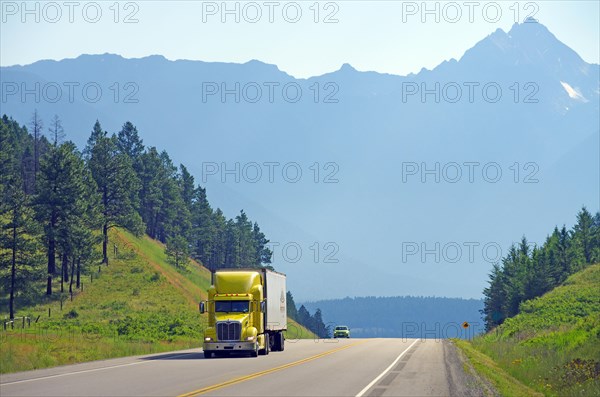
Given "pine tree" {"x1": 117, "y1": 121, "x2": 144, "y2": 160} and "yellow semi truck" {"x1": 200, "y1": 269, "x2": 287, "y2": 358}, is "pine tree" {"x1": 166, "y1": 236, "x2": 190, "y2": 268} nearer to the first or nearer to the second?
"pine tree" {"x1": 117, "y1": 121, "x2": 144, "y2": 160}

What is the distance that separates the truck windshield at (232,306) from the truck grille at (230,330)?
1.02 meters

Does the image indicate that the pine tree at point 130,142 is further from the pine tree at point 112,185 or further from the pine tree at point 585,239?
the pine tree at point 585,239

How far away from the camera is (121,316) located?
83.9 meters

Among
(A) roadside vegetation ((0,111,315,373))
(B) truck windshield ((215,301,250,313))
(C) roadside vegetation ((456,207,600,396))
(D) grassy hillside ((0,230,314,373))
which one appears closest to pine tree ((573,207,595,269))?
Answer: (C) roadside vegetation ((456,207,600,396))

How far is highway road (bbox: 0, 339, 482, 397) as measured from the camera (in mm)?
24484

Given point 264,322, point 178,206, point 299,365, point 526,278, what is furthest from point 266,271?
point 178,206

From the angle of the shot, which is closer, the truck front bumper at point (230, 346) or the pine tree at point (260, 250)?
the truck front bumper at point (230, 346)

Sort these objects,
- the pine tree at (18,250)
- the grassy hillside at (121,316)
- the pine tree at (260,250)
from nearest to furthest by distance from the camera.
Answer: the grassy hillside at (121,316), the pine tree at (18,250), the pine tree at (260,250)

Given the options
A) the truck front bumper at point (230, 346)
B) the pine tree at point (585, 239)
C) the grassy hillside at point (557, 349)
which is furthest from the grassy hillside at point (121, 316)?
the pine tree at point (585, 239)

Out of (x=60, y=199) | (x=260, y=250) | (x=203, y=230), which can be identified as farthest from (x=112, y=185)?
(x=260, y=250)

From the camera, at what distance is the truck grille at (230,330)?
4212 centimetres

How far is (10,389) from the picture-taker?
24.7m

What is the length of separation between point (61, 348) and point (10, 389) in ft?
53.7

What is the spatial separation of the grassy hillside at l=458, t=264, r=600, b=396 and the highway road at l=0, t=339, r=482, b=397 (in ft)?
8.72
